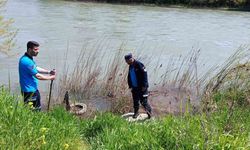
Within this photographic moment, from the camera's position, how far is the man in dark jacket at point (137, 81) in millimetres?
10219

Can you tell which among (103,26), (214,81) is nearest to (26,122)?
(214,81)

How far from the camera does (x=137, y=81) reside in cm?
1049

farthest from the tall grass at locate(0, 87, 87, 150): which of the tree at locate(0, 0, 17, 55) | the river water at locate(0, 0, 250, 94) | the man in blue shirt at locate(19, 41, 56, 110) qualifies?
the river water at locate(0, 0, 250, 94)

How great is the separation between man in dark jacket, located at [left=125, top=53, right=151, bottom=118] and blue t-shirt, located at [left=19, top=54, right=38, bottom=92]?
2.22 metres

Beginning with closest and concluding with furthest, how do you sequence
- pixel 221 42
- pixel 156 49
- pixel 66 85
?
pixel 66 85 < pixel 156 49 < pixel 221 42

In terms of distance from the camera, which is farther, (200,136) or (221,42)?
(221,42)

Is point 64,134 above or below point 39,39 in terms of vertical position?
above

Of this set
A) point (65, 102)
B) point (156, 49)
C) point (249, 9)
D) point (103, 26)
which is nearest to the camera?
point (65, 102)

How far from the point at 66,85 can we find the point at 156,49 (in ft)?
34.3

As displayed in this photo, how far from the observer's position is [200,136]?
→ 17.9 ft

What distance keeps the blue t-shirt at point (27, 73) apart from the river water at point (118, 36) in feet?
19.2

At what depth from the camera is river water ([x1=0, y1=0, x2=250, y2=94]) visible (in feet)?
65.6

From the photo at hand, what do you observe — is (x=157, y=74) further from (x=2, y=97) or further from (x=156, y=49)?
(x=2, y=97)

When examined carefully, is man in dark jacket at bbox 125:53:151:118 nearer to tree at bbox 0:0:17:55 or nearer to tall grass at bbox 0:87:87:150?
tall grass at bbox 0:87:87:150
